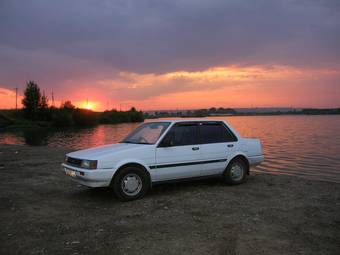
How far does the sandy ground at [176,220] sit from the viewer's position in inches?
169

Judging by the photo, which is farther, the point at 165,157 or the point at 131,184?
the point at 165,157

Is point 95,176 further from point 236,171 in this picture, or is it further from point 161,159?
point 236,171

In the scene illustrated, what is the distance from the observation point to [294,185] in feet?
27.5

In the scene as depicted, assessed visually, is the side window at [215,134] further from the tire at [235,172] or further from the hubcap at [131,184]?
the hubcap at [131,184]

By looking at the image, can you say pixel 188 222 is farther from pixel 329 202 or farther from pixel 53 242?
pixel 329 202

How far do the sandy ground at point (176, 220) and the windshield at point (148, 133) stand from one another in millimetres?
1311

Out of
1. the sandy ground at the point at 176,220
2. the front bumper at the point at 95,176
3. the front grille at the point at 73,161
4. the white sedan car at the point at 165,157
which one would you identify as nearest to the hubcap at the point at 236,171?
the white sedan car at the point at 165,157

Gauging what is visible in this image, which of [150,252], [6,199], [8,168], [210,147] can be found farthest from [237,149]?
[8,168]

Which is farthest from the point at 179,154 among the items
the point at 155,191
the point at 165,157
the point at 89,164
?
the point at 89,164

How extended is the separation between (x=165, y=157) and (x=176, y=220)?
1.80 meters

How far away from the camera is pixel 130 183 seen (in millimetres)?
6570

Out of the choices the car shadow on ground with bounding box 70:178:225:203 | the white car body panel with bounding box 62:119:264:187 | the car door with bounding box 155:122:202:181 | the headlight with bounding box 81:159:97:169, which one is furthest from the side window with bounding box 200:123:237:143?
the headlight with bounding box 81:159:97:169

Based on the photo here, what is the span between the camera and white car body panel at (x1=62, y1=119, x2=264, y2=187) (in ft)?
20.6

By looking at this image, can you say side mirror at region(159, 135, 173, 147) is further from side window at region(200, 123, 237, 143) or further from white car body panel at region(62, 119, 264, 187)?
side window at region(200, 123, 237, 143)
